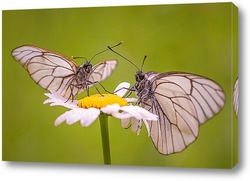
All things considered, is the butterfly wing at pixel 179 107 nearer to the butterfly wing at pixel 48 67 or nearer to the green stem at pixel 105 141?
the green stem at pixel 105 141

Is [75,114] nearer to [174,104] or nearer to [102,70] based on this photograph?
[102,70]

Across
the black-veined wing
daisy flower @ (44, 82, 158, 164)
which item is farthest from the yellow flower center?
the black-veined wing

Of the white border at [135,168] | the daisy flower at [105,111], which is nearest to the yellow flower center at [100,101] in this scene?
the daisy flower at [105,111]

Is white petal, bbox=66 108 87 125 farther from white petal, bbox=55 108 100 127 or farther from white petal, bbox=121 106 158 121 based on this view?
white petal, bbox=121 106 158 121

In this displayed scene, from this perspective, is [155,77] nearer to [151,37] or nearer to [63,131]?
[151,37]

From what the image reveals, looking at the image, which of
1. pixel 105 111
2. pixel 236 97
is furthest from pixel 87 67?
pixel 236 97

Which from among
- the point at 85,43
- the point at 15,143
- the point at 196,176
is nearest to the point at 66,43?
the point at 85,43
